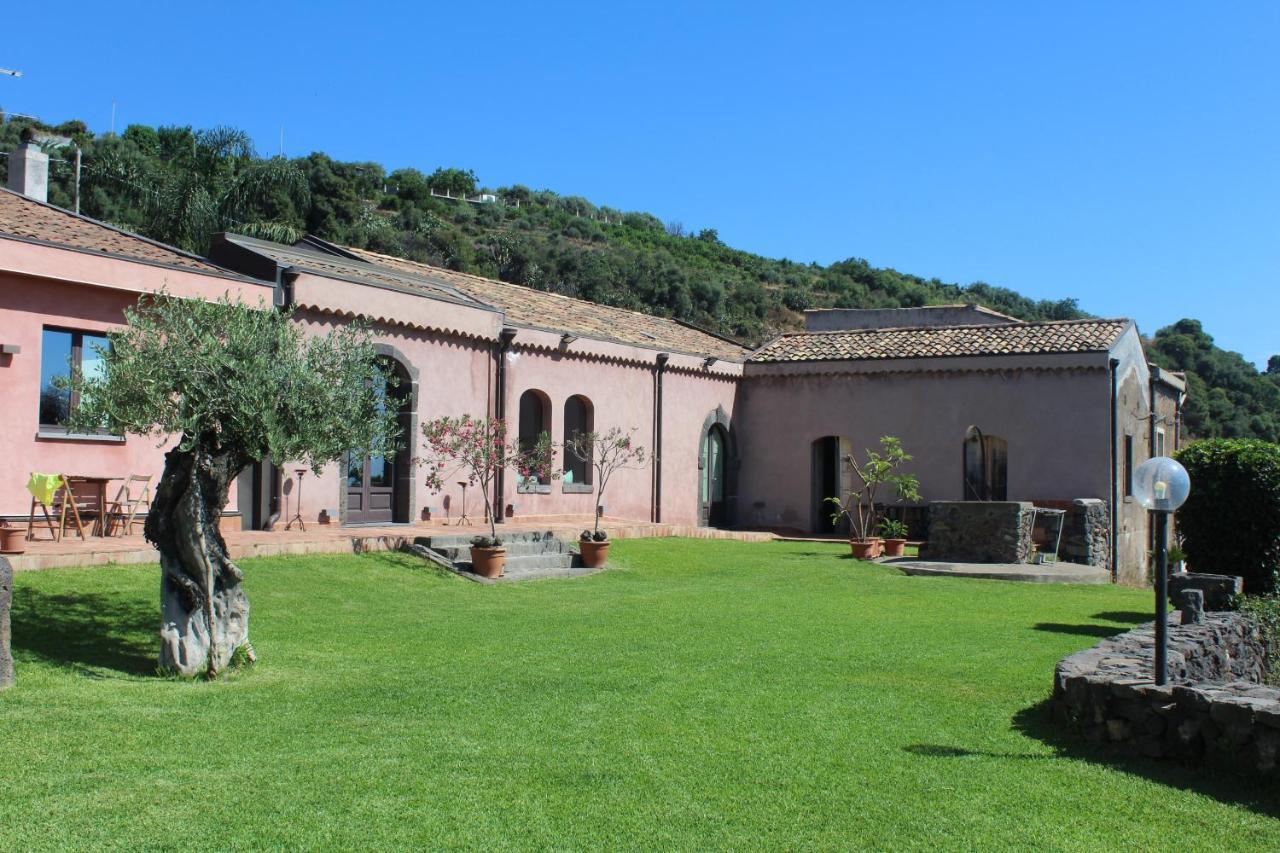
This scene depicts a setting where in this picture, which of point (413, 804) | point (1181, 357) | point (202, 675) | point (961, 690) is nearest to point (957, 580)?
point (961, 690)

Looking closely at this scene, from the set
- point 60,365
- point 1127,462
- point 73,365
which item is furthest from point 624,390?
point 73,365

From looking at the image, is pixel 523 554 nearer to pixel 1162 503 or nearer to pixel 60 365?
pixel 60 365

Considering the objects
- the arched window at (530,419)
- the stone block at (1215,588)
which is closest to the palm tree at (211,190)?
the arched window at (530,419)

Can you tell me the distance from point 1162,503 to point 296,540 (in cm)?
979

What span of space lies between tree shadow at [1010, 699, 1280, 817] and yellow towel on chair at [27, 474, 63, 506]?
32.9 ft

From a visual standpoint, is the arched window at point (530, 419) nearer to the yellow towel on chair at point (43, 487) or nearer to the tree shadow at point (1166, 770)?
the yellow towel on chair at point (43, 487)

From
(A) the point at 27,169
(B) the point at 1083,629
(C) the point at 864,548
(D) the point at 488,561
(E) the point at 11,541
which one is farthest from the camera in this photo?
(C) the point at 864,548

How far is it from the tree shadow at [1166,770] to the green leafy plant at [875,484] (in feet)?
39.8

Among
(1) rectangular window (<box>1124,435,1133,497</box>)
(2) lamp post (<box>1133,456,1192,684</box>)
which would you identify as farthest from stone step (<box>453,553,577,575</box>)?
(1) rectangular window (<box>1124,435,1133,497</box>)

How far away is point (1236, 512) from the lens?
40.3 ft

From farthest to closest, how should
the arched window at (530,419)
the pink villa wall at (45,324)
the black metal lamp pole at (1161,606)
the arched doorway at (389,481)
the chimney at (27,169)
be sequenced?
the arched window at (530,419)
the arched doorway at (389,481)
the chimney at (27,169)
the pink villa wall at (45,324)
the black metal lamp pole at (1161,606)

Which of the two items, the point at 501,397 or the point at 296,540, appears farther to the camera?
the point at 501,397

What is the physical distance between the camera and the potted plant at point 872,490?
1822cm

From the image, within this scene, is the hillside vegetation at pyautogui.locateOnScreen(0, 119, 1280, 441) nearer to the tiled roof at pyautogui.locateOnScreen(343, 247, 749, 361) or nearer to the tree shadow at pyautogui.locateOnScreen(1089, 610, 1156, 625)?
the tiled roof at pyautogui.locateOnScreen(343, 247, 749, 361)
